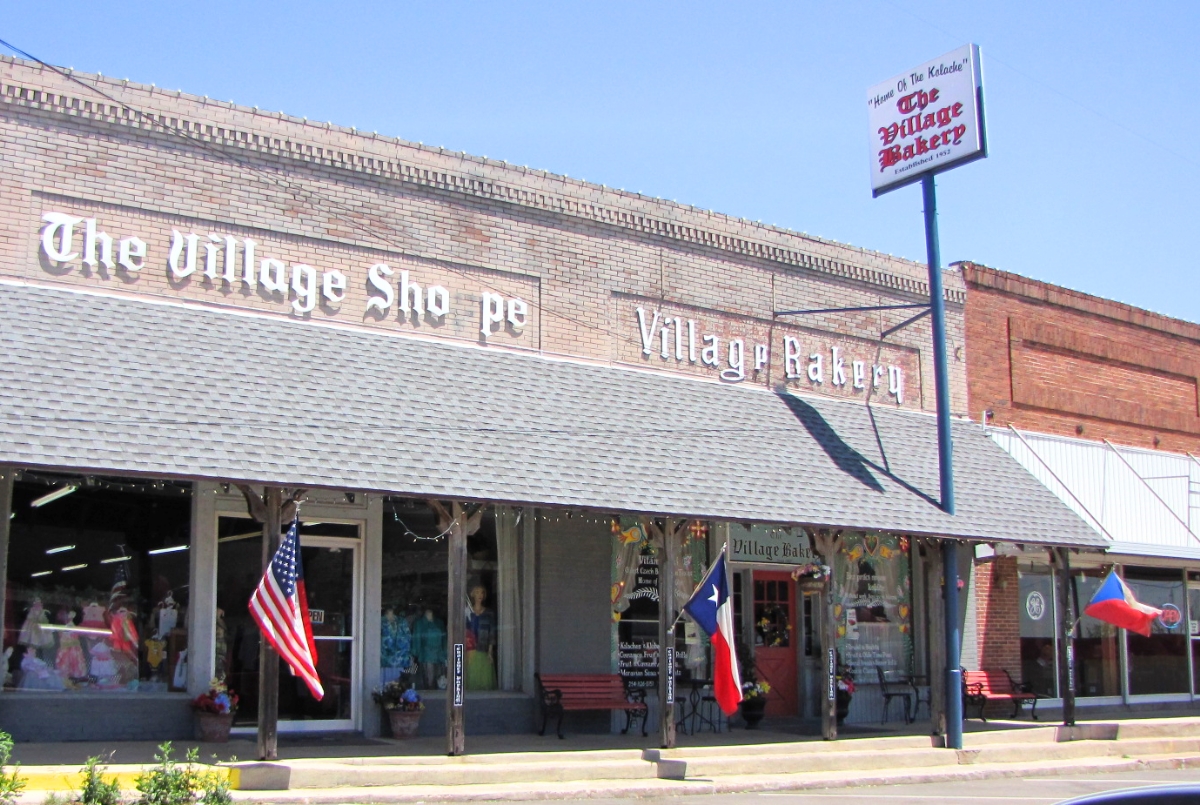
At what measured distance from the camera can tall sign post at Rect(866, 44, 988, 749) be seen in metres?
17.7

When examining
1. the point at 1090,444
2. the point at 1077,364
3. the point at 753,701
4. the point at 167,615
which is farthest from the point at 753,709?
the point at 1077,364

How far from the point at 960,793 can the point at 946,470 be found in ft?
16.4

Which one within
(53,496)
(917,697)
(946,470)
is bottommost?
(917,697)

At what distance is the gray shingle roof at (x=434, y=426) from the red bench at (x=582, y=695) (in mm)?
3032

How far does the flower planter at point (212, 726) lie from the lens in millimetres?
14141

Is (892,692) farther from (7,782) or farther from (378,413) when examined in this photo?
(7,782)

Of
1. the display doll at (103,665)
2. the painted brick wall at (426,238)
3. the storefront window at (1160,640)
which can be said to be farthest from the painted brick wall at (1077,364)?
the display doll at (103,665)

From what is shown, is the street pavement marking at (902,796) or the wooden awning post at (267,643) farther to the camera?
the street pavement marking at (902,796)

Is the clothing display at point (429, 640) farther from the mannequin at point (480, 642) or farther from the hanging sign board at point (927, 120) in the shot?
the hanging sign board at point (927, 120)

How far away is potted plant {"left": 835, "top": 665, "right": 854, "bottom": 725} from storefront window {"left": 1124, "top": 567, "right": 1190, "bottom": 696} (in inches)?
294

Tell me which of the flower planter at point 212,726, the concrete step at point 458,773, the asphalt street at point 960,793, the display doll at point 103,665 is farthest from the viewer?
the flower planter at point 212,726

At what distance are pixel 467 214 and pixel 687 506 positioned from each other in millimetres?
4937

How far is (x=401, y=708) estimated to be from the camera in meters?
15.4

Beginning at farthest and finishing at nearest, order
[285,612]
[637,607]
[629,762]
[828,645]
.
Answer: [637,607]
[828,645]
[629,762]
[285,612]
